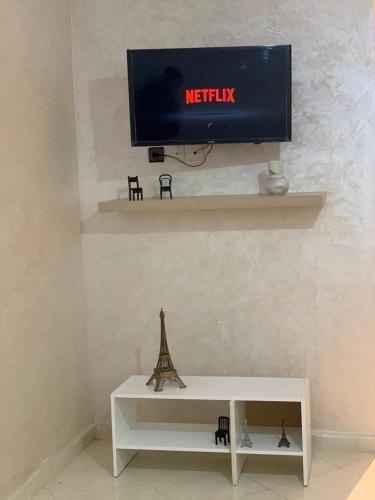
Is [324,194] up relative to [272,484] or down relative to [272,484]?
up

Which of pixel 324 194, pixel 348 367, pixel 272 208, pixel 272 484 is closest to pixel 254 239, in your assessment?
pixel 272 208

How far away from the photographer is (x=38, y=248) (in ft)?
12.4

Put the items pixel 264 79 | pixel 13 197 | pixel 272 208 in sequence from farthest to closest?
pixel 272 208 < pixel 264 79 < pixel 13 197

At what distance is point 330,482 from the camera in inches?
143

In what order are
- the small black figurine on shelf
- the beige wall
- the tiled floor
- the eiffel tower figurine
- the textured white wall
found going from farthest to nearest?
1. the textured white wall
2. the eiffel tower figurine
3. the small black figurine on shelf
4. the tiled floor
5. the beige wall

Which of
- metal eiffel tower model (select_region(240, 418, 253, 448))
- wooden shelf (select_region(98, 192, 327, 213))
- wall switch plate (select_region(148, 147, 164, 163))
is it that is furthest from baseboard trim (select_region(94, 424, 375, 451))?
Answer: wall switch plate (select_region(148, 147, 164, 163))

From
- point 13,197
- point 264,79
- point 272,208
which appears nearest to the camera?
point 13,197

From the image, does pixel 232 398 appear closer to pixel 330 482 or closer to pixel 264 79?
pixel 330 482

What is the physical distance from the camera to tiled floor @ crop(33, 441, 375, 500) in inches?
140

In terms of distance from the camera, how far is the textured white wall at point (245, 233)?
3.91m

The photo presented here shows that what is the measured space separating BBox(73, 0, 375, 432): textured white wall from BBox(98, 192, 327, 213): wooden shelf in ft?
0.62

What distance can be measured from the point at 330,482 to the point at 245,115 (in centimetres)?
188

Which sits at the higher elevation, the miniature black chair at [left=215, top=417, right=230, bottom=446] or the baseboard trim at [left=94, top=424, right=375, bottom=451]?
the miniature black chair at [left=215, top=417, right=230, bottom=446]

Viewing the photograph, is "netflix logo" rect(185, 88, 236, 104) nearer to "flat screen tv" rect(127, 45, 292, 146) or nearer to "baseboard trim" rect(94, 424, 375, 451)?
"flat screen tv" rect(127, 45, 292, 146)
